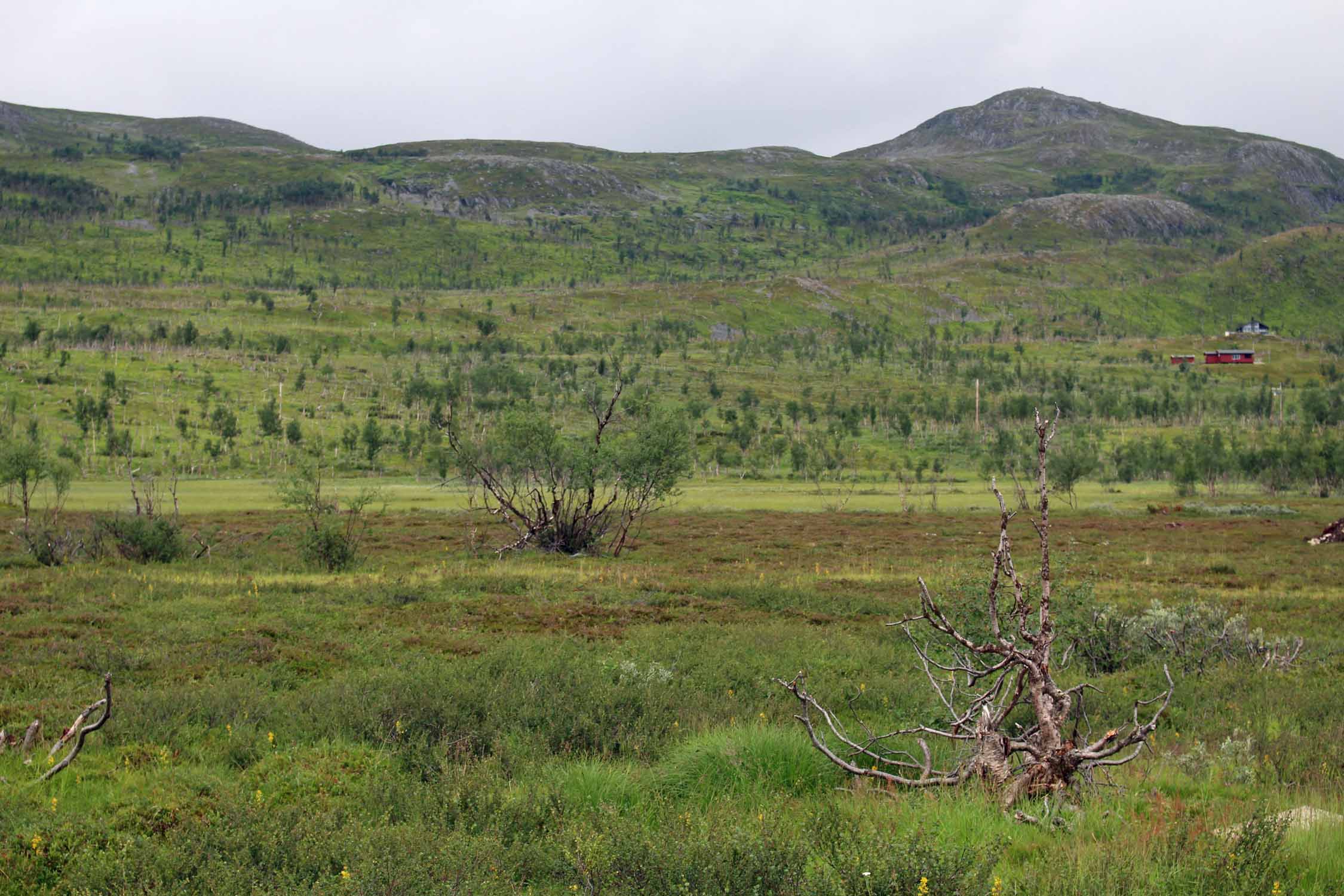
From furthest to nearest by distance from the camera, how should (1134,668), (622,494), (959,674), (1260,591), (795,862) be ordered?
1. (622,494)
2. (1260,591)
3. (1134,668)
4. (959,674)
5. (795,862)

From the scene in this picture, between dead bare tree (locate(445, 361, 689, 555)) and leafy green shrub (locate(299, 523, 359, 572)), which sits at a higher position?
dead bare tree (locate(445, 361, 689, 555))

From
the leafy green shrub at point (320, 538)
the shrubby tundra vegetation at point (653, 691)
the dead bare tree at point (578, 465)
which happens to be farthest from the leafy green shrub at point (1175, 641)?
the leafy green shrub at point (320, 538)

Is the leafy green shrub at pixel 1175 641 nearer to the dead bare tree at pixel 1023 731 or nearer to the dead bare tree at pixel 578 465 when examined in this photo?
the dead bare tree at pixel 1023 731

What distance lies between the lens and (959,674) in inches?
482

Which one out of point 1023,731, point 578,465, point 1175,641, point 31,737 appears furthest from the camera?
point 578,465

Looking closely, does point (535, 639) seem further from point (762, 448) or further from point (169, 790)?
point (762, 448)

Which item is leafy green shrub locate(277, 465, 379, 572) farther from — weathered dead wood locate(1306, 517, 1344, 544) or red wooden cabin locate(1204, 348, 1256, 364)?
red wooden cabin locate(1204, 348, 1256, 364)

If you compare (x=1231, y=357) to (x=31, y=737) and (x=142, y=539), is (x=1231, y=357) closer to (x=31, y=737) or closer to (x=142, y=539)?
(x=142, y=539)

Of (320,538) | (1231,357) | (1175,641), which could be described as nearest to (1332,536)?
(1175,641)

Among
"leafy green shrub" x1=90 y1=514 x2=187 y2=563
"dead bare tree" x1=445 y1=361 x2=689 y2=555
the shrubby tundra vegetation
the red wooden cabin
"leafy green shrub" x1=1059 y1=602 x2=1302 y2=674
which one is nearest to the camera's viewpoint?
the shrubby tundra vegetation

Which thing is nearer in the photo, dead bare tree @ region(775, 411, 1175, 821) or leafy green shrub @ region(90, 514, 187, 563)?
dead bare tree @ region(775, 411, 1175, 821)

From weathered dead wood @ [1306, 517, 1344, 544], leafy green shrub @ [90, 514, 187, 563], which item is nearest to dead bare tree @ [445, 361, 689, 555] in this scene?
leafy green shrub @ [90, 514, 187, 563]

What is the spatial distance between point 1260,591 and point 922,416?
305 ft

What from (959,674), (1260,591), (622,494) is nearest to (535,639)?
(959,674)
